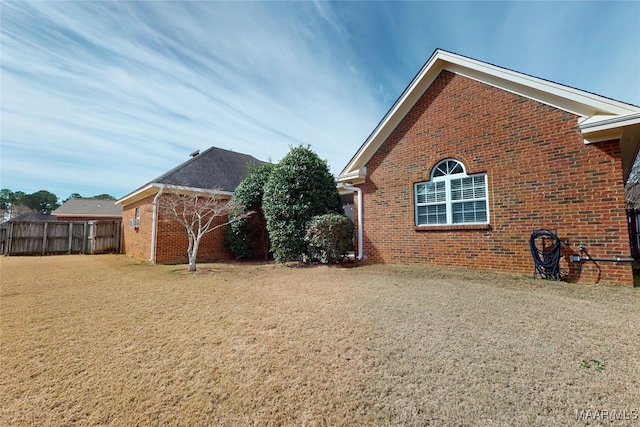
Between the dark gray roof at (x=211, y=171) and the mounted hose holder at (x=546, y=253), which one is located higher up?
the dark gray roof at (x=211, y=171)

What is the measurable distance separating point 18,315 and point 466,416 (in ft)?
21.2

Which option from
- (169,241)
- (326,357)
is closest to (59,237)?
(169,241)

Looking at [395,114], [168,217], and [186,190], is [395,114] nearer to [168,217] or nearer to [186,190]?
[186,190]

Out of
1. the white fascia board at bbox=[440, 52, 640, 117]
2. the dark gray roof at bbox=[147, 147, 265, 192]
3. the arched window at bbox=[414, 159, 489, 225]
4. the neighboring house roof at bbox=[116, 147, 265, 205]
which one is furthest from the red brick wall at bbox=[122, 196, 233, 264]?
the white fascia board at bbox=[440, 52, 640, 117]

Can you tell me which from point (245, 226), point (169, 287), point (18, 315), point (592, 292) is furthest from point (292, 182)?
point (592, 292)

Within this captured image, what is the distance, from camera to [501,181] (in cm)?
703

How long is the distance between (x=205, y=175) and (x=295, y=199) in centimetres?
605

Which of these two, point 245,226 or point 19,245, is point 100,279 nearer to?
point 245,226

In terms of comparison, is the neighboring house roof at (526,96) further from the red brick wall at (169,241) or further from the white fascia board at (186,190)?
the red brick wall at (169,241)

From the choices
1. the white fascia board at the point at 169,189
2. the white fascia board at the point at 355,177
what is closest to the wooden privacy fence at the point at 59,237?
the white fascia board at the point at 169,189

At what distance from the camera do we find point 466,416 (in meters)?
2.12

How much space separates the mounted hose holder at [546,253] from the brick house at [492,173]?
17cm

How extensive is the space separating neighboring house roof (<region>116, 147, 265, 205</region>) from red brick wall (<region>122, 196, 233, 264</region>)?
98 cm

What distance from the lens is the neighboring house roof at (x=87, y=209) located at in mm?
26736
